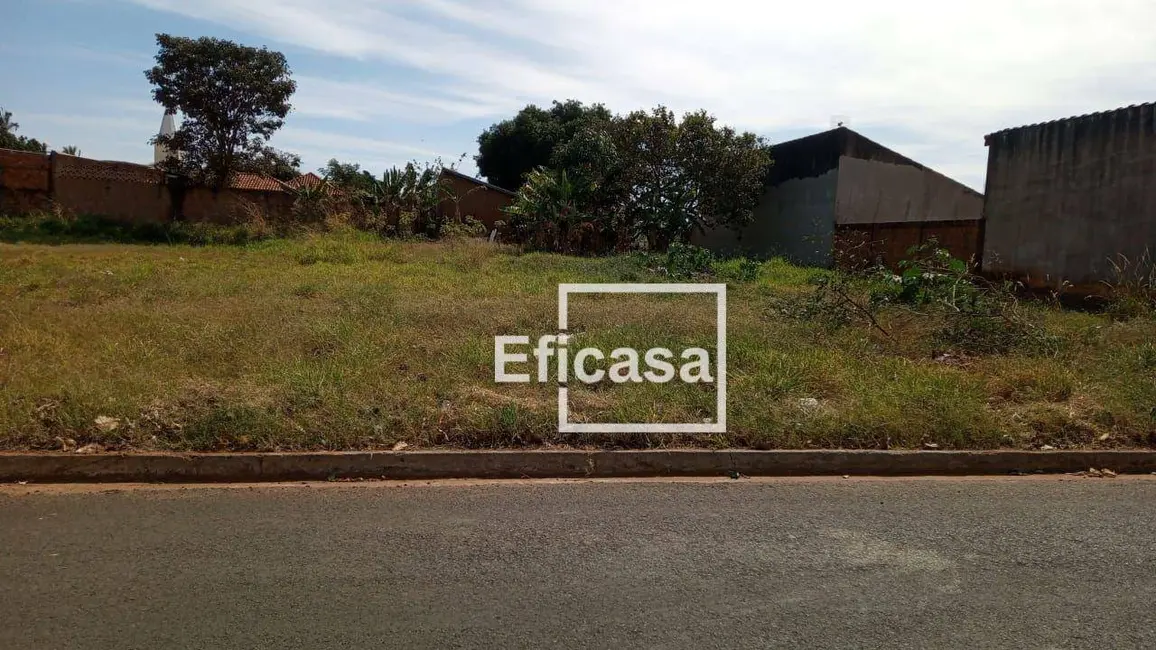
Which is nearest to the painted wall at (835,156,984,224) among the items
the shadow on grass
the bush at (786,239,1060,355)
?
the bush at (786,239,1060,355)

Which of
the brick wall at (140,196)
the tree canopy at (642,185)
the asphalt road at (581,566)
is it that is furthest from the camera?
the brick wall at (140,196)

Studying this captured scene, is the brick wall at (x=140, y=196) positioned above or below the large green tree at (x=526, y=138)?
below

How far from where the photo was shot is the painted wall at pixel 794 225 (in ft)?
58.3

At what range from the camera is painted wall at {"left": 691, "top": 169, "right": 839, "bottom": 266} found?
58.3ft

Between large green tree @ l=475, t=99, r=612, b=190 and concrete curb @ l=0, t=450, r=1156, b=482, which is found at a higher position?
large green tree @ l=475, t=99, r=612, b=190

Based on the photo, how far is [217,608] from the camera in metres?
2.83

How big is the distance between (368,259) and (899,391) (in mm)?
11240

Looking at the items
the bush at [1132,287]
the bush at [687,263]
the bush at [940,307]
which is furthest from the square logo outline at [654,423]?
the bush at [1132,287]

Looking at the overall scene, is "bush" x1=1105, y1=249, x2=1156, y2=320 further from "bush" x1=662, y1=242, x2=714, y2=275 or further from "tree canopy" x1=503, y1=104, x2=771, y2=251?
"tree canopy" x1=503, y1=104, x2=771, y2=251

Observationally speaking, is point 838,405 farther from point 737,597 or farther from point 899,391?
point 737,597

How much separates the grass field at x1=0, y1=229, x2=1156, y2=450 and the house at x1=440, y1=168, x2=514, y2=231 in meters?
13.8

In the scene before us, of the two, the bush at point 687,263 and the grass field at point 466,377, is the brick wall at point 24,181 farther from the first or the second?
the bush at point 687,263

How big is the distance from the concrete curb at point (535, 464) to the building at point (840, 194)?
37.4 feet

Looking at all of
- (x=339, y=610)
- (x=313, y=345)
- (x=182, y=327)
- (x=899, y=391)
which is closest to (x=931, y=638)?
(x=339, y=610)
